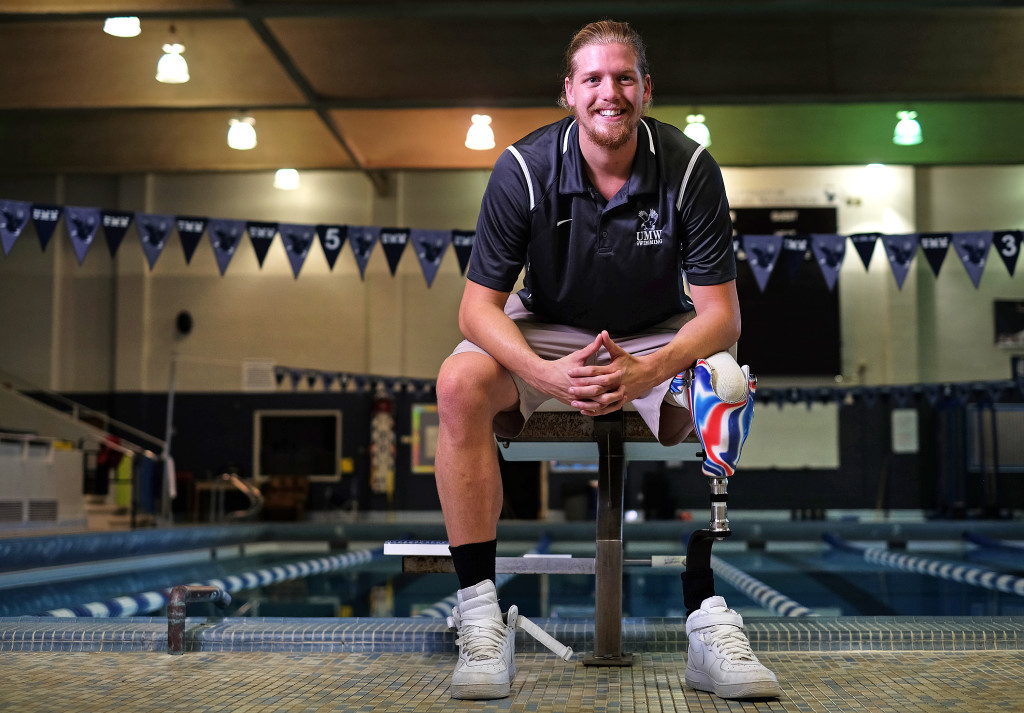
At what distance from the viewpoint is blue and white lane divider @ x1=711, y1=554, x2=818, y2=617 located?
3.96 meters

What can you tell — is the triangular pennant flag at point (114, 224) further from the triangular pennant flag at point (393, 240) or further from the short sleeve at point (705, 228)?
the short sleeve at point (705, 228)

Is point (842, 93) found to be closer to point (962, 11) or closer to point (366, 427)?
point (962, 11)

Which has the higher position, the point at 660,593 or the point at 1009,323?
the point at 1009,323

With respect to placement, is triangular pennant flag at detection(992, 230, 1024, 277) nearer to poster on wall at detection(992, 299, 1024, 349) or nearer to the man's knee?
the man's knee

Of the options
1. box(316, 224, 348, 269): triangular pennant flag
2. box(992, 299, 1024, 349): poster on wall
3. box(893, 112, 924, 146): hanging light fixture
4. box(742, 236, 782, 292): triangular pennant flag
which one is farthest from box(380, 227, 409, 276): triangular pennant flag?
box(992, 299, 1024, 349): poster on wall

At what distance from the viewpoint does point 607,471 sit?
197cm

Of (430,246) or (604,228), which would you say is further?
(430,246)

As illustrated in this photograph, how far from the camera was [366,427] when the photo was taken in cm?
1504

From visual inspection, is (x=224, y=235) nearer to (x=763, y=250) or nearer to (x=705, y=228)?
(x=763, y=250)

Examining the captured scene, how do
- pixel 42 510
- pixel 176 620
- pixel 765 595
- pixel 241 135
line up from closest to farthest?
pixel 176 620 → pixel 765 595 → pixel 241 135 → pixel 42 510

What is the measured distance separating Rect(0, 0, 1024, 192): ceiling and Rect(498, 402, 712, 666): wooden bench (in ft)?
23.3

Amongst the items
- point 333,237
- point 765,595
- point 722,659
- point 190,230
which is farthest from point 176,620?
point 333,237

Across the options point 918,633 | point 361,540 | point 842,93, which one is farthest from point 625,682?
point 842,93

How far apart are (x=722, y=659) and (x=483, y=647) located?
0.40 metres
